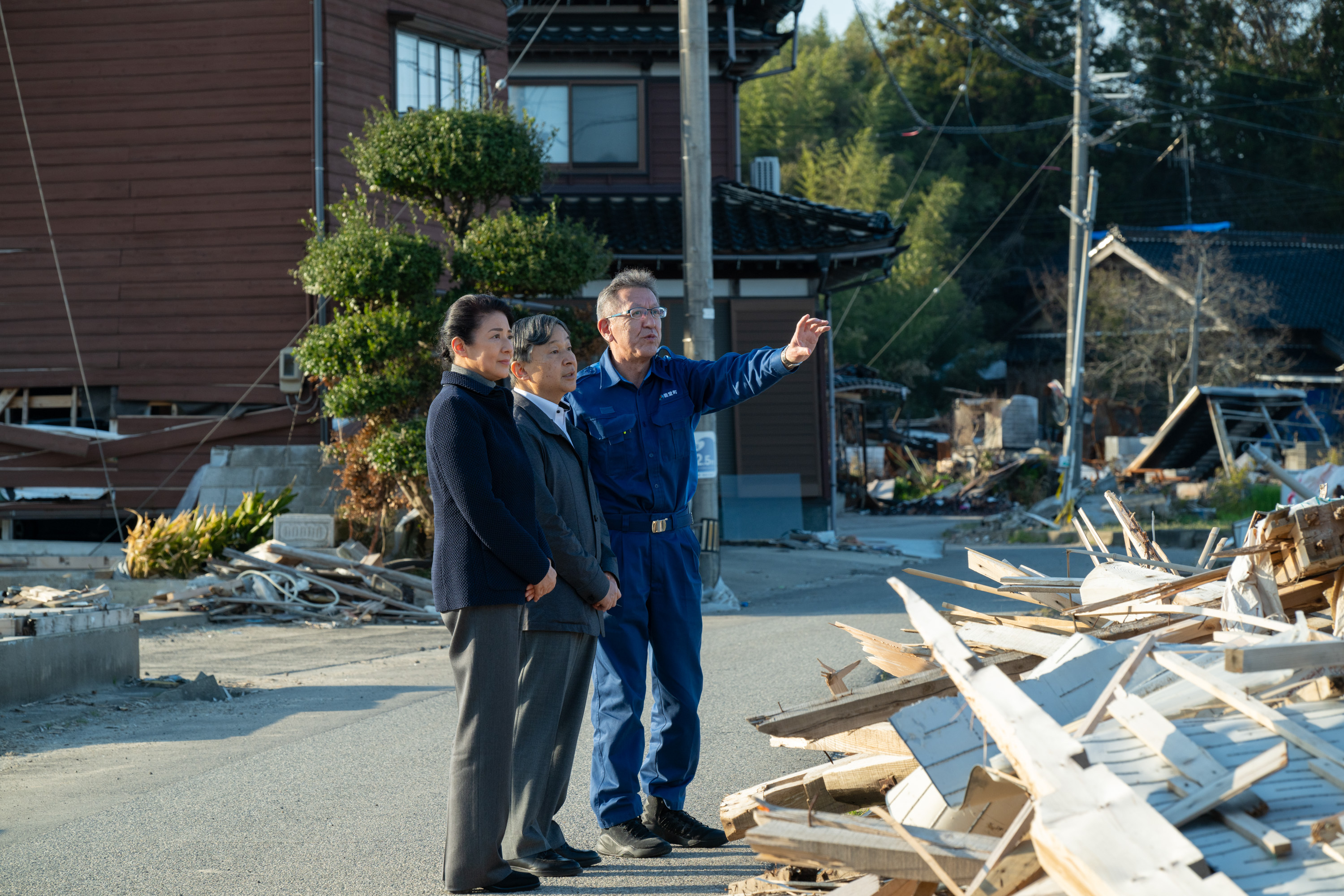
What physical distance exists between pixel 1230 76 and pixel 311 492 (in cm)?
4384

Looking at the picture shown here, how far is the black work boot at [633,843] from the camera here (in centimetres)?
436

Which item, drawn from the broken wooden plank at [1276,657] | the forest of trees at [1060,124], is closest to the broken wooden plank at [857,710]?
the broken wooden plank at [1276,657]

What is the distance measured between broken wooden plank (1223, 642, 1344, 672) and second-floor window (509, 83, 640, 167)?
58.2 feet

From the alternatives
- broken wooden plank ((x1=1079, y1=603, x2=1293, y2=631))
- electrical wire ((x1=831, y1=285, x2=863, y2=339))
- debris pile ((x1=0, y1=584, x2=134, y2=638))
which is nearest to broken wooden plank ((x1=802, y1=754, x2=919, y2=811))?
broken wooden plank ((x1=1079, y1=603, x2=1293, y2=631))

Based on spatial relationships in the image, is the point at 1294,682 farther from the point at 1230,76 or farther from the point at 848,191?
the point at 1230,76

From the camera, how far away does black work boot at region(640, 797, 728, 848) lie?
4.48 m

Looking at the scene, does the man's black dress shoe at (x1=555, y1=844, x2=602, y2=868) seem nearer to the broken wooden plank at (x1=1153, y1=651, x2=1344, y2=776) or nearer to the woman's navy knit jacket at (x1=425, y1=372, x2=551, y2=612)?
the woman's navy knit jacket at (x1=425, y1=372, x2=551, y2=612)

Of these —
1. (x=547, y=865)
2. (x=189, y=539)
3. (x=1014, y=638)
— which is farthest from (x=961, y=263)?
(x=547, y=865)

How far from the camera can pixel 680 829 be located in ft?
14.7

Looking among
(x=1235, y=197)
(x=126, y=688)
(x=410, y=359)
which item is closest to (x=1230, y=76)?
(x=1235, y=197)

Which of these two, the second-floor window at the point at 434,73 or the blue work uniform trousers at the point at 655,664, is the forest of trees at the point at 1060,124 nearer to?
the second-floor window at the point at 434,73

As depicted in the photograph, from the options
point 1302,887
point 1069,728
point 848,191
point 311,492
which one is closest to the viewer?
point 1302,887

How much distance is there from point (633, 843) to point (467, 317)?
6.42 feet

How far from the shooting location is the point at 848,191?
41406mm
